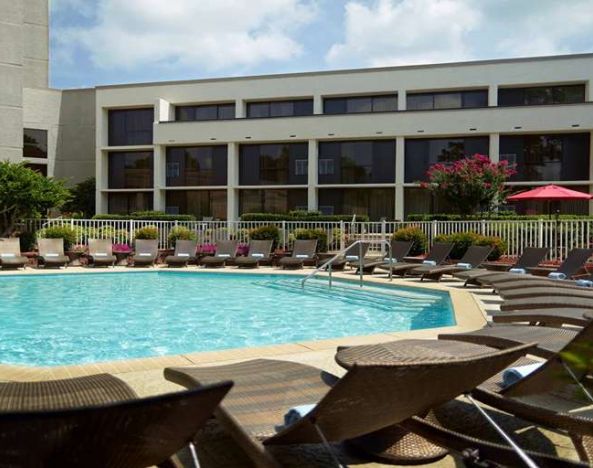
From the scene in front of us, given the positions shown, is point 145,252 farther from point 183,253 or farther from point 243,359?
point 243,359

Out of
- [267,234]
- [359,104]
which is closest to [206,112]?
[359,104]

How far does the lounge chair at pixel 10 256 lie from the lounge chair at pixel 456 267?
11.3m

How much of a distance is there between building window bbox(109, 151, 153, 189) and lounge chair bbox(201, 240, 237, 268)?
16.8 metres

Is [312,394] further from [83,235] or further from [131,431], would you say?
[83,235]

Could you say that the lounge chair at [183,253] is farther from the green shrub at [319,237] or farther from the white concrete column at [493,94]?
the white concrete column at [493,94]

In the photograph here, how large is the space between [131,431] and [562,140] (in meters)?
29.9

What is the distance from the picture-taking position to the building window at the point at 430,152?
94.5ft

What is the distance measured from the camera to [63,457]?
178cm

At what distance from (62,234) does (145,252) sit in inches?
113

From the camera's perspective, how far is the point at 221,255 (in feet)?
59.3

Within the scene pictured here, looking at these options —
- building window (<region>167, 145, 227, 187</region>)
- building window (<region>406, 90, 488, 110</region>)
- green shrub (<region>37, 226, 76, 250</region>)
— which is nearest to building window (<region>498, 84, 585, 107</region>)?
building window (<region>406, 90, 488, 110</region>)

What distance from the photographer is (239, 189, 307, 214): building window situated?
3141cm

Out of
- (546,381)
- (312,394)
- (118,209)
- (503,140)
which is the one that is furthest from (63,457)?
(118,209)

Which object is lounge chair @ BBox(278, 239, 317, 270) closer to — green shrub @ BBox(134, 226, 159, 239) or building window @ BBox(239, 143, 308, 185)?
green shrub @ BBox(134, 226, 159, 239)
